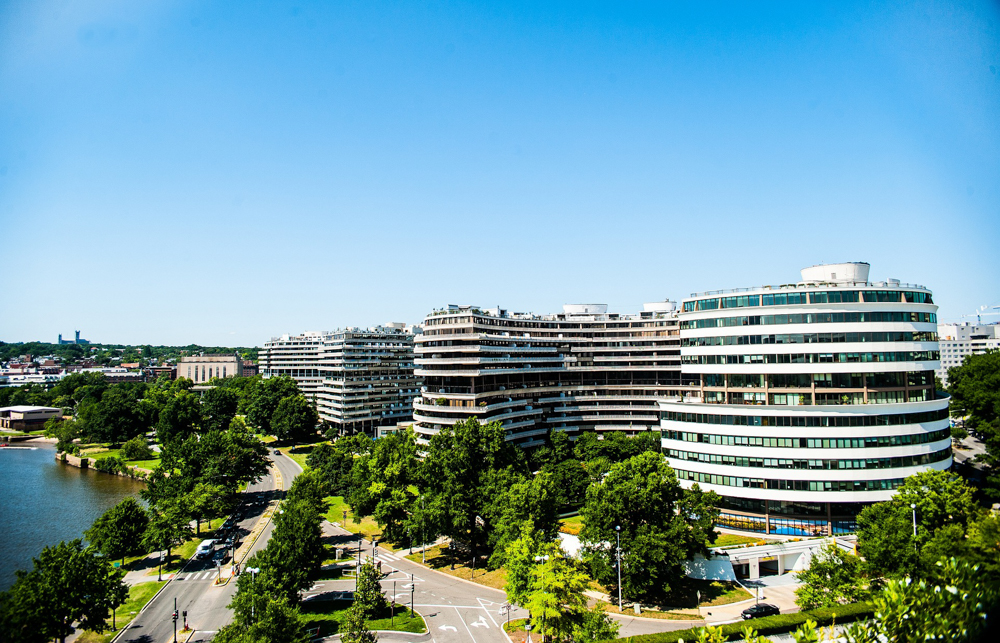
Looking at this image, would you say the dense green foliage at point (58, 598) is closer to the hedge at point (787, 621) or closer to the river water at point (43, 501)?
the river water at point (43, 501)

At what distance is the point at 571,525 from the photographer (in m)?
77.3

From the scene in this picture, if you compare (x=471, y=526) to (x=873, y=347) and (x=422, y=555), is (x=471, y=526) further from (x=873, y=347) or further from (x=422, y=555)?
(x=873, y=347)

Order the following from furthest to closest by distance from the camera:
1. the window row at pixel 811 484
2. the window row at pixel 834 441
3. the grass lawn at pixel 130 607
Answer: the window row at pixel 834 441 < the window row at pixel 811 484 < the grass lawn at pixel 130 607

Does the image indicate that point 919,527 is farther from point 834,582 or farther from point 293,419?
point 293,419

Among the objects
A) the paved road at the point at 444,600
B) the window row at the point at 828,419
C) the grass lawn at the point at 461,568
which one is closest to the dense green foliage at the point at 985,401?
the window row at the point at 828,419

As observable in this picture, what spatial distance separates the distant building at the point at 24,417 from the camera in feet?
623

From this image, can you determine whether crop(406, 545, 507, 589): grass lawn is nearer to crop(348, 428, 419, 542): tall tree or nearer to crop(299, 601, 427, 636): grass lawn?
crop(348, 428, 419, 542): tall tree

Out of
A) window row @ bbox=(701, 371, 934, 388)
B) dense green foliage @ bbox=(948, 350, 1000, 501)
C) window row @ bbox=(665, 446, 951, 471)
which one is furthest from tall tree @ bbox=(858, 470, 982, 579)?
dense green foliage @ bbox=(948, 350, 1000, 501)

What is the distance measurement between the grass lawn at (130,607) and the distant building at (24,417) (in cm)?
17528

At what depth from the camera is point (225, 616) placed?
5609cm

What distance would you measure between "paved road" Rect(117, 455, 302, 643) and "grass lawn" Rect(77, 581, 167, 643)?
912mm

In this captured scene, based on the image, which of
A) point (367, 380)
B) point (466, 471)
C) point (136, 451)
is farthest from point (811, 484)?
point (136, 451)

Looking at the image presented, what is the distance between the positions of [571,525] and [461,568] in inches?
692

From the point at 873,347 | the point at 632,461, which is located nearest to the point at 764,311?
the point at 873,347
